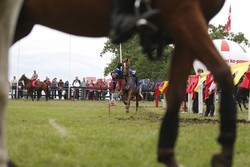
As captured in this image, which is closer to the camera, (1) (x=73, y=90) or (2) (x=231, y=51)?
(2) (x=231, y=51)

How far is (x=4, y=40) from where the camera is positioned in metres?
3.17

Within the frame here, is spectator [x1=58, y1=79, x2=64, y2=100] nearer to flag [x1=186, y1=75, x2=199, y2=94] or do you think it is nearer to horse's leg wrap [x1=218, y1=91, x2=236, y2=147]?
flag [x1=186, y1=75, x2=199, y2=94]

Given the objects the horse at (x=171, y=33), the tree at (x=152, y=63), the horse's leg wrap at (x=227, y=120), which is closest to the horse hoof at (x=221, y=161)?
the horse at (x=171, y=33)

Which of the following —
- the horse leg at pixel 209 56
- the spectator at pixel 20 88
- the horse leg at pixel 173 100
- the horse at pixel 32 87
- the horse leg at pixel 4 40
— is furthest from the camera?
the spectator at pixel 20 88

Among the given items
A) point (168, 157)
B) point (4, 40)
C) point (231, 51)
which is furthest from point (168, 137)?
point (231, 51)

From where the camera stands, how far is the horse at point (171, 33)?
3.24 metres

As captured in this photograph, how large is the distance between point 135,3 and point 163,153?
1.48 meters

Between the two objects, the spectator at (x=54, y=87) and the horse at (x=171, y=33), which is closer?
the horse at (x=171, y=33)

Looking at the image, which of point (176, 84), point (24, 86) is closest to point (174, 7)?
point (176, 84)

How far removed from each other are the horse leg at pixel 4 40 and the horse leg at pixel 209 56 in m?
1.24

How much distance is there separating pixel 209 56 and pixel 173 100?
0.69 meters

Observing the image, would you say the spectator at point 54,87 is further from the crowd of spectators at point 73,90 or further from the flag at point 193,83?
the flag at point 193,83

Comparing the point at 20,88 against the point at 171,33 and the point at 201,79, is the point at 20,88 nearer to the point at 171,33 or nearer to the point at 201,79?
the point at 201,79

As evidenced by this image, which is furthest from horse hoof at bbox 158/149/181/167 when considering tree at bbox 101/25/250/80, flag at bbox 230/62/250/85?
tree at bbox 101/25/250/80
